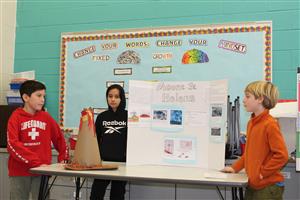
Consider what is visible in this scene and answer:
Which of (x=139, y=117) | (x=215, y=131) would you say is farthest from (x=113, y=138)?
(x=215, y=131)

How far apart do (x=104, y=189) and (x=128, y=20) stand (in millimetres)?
1913

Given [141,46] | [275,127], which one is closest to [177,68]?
[141,46]

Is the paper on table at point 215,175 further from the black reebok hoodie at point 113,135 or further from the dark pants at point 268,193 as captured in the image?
the black reebok hoodie at point 113,135

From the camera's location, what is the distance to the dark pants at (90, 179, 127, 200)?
116 inches

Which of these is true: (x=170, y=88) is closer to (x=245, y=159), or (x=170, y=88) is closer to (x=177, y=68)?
(x=245, y=159)

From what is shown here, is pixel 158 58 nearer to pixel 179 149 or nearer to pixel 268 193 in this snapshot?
pixel 179 149

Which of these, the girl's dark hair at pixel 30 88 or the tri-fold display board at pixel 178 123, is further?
the girl's dark hair at pixel 30 88

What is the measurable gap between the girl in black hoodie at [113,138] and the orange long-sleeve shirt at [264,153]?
1139mm

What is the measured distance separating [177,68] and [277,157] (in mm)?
1879

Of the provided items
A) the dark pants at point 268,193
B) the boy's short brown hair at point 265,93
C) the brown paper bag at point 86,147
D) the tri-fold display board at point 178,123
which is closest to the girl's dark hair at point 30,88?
the brown paper bag at point 86,147

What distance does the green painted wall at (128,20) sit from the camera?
3.46 meters

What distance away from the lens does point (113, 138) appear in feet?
9.91

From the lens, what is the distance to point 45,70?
4305 millimetres

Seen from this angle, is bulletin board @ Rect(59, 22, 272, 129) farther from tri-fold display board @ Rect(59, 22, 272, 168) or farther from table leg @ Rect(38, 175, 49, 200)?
table leg @ Rect(38, 175, 49, 200)
